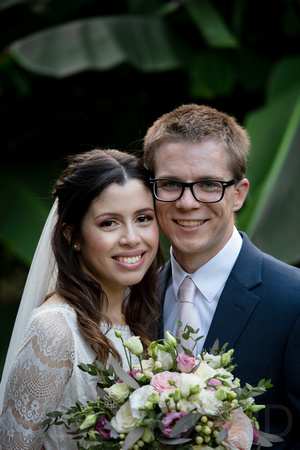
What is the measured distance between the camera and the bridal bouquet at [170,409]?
276 centimetres

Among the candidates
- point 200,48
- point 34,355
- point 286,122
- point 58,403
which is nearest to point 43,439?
point 58,403

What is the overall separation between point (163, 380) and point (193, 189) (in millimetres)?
1361

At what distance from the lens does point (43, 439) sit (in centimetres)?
345

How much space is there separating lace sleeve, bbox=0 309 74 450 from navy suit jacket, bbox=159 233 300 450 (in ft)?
2.84

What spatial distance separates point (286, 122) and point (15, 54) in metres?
3.01

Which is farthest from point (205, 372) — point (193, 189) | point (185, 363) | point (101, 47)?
point (101, 47)

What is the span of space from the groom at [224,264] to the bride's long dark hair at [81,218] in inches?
8.9

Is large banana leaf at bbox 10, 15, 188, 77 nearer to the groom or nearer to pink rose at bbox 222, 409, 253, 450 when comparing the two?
the groom

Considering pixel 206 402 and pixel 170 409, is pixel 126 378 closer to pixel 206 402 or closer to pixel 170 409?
pixel 170 409

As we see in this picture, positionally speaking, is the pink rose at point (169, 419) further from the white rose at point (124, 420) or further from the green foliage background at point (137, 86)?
the green foliage background at point (137, 86)

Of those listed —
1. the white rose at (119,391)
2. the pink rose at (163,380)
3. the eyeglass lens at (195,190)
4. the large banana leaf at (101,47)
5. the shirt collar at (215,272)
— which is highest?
the large banana leaf at (101,47)

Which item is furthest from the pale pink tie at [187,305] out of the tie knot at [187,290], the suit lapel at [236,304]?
the suit lapel at [236,304]

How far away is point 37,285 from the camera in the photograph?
3.89 meters

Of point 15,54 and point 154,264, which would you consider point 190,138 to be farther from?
point 15,54
